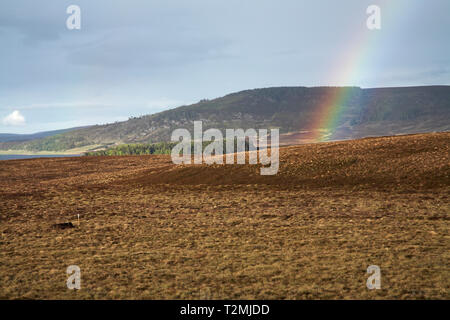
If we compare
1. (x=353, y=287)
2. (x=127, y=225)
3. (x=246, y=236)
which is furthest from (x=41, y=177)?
(x=353, y=287)

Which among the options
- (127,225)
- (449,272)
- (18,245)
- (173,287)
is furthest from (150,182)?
(449,272)

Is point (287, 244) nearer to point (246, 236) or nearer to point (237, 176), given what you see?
point (246, 236)

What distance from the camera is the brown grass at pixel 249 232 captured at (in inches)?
383

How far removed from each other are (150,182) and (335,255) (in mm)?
23991

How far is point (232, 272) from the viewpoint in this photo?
10.7 m

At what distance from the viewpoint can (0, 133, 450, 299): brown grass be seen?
9734mm

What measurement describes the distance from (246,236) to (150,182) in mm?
20182

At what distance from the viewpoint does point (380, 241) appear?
44.1ft

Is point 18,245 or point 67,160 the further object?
point 67,160

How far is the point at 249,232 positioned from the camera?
15.5 metres

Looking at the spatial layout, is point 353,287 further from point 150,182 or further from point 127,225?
point 150,182

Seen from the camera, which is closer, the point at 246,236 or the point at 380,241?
the point at 380,241
